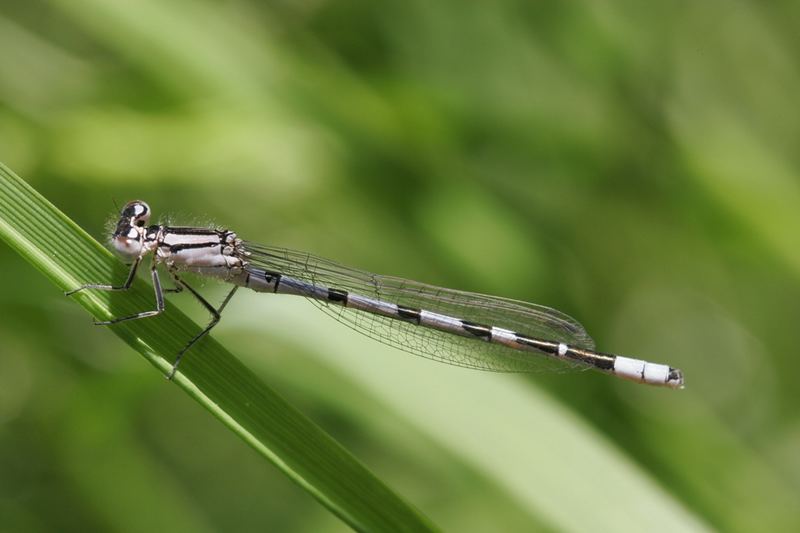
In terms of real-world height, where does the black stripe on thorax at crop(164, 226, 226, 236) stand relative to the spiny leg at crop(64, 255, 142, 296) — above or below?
above

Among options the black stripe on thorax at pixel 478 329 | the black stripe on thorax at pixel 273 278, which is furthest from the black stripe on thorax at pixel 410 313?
the black stripe on thorax at pixel 273 278

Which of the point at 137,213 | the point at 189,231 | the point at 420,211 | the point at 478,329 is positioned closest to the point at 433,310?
the point at 478,329

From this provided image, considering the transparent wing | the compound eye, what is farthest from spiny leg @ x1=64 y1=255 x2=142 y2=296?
the transparent wing

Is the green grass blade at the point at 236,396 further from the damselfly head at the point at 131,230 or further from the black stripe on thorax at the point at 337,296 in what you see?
the black stripe on thorax at the point at 337,296

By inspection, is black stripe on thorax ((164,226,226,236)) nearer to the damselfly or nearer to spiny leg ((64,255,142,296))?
the damselfly

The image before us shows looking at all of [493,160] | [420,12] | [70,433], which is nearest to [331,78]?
[420,12]

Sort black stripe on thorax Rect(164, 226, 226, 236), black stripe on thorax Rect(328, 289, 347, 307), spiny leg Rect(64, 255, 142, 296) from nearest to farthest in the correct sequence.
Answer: spiny leg Rect(64, 255, 142, 296) < black stripe on thorax Rect(164, 226, 226, 236) < black stripe on thorax Rect(328, 289, 347, 307)

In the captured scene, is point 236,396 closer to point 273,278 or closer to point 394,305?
point 273,278
